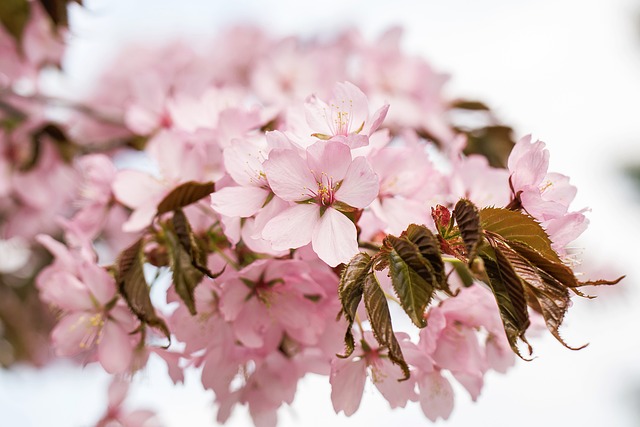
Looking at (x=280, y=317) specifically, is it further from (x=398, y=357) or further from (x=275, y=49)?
(x=275, y=49)

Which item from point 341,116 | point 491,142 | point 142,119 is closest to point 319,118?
point 341,116

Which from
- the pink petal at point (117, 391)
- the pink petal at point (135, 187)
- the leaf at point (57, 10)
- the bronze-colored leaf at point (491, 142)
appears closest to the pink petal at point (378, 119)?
the pink petal at point (135, 187)

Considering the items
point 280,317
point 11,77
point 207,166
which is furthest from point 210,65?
point 280,317

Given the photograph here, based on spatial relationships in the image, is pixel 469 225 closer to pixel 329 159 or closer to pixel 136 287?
pixel 329 159

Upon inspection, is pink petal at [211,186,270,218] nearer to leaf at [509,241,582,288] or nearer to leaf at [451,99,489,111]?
leaf at [509,241,582,288]

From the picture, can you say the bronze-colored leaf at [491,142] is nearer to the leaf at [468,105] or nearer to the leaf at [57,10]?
the leaf at [468,105]

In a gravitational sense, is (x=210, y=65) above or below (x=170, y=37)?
above

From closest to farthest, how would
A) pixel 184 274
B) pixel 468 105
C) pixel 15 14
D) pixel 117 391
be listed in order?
pixel 184 274 → pixel 117 391 → pixel 15 14 → pixel 468 105

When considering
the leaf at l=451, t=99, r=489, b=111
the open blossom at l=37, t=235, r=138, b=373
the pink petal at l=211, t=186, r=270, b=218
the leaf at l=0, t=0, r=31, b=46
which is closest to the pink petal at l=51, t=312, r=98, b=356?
the open blossom at l=37, t=235, r=138, b=373
